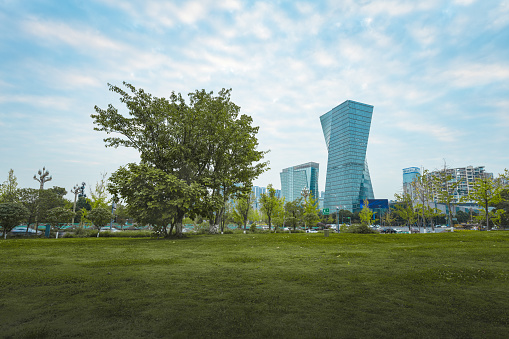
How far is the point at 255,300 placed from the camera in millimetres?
5293

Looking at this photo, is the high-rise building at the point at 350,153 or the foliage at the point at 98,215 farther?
the high-rise building at the point at 350,153

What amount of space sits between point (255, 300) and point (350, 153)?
462 ft

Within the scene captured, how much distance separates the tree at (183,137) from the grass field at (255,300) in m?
11.8

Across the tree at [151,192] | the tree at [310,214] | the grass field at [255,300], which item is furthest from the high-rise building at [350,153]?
the grass field at [255,300]

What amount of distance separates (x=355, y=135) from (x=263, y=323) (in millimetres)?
141872

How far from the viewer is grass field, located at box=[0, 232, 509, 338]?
13.0 feet

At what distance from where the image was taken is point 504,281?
6.76 m

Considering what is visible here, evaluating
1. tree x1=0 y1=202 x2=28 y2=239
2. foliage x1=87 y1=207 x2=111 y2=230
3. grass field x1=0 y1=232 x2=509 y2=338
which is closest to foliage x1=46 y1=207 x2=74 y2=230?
foliage x1=87 y1=207 x2=111 y2=230

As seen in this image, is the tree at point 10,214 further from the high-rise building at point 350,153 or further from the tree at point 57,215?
the high-rise building at point 350,153

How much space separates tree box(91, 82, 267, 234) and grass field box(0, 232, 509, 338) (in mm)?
11797

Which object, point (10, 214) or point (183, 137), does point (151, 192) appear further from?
point (10, 214)

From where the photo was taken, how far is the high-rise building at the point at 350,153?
136 m

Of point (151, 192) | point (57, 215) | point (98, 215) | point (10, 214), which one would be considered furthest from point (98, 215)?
point (151, 192)

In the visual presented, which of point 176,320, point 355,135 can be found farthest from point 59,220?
point 355,135
